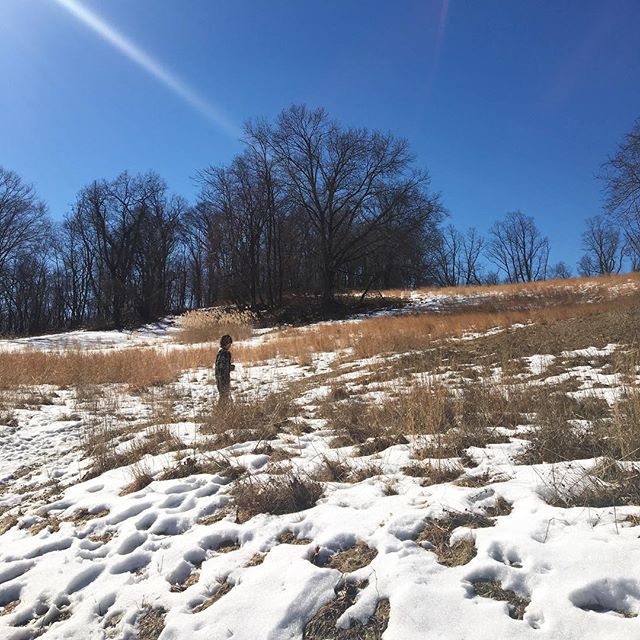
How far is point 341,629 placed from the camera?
192 cm

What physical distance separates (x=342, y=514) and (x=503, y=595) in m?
1.16

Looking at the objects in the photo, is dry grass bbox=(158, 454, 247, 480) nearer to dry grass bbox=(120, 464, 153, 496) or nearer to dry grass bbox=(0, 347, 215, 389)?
dry grass bbox=(120, 464, 153, 496)

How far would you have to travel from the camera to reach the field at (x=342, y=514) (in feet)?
6.46

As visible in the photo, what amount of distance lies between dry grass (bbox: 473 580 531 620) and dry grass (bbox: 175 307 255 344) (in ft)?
54.1

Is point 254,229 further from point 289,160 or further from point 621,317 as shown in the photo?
point 621,317

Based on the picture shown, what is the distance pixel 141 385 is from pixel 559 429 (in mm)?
8358

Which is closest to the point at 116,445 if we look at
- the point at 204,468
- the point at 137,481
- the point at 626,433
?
the point at 137,481

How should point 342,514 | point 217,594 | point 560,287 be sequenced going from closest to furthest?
point 217,594 → point 342,514 → point 560,287

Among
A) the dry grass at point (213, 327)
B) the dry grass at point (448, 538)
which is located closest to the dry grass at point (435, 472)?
the dry grass at point (448, 538)

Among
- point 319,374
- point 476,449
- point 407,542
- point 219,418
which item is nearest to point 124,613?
point 407,542

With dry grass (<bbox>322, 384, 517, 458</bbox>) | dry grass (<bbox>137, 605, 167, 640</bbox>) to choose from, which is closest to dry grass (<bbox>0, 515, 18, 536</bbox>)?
dry grass (<bbox>137, 605, 167, 640</bbox>)

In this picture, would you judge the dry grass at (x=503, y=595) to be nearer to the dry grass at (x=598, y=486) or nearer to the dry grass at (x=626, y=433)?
the dry grass at (x=598, y=486)

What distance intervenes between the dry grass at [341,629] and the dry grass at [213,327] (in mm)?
16223

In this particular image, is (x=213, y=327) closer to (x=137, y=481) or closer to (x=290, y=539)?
(x=137, y=481)
